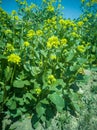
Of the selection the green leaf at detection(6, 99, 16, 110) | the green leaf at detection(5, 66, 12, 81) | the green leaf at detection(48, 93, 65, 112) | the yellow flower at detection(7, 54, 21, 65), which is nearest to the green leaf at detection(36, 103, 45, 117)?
the green leaf at detection(48, 93, 65, 112)

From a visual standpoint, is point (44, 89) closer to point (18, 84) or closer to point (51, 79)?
point (51, 79)

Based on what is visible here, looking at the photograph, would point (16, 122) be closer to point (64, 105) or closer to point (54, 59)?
point (64, 105)

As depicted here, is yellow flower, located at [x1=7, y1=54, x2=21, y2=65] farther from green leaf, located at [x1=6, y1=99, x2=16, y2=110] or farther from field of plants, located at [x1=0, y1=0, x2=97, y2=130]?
green leaf, located at [x1=6, y1=99, x2=16, y2=110]

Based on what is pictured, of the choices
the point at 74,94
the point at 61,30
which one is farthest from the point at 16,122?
the point at 61,30

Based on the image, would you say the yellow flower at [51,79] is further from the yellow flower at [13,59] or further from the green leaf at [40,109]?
the yellow flower at [13,59]

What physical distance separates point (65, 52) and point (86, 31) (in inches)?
76.9

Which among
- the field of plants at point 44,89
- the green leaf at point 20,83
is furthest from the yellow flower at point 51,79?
the green leaf at point 20,83

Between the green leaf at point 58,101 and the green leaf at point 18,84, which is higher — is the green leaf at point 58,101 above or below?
below

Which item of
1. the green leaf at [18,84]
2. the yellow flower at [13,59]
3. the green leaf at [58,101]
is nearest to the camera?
the yellow flower at [13,59]

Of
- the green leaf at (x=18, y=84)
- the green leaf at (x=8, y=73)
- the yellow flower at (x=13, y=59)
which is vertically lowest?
the green leaf at (x=18, y=84)

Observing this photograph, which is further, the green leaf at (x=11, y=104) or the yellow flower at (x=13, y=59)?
the green leaf at (x=11, y=104)

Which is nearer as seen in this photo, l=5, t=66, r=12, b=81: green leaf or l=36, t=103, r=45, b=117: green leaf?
l=36, t=103, r=45, b=117: green leaf

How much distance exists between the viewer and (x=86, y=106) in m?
4.05

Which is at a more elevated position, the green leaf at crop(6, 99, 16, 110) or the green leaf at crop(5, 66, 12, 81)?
the green leaf at crop(5, 66, 12, 81)
